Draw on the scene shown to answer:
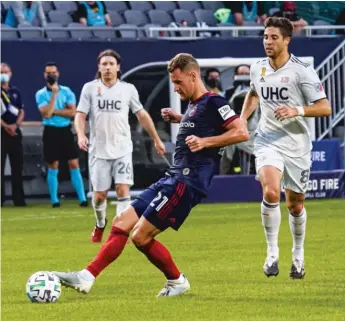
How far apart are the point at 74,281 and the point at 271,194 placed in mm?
2255

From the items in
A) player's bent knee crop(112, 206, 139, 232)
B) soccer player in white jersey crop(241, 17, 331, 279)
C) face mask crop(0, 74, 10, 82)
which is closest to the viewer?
player's bent knee crop(112, 206, 139, 232)

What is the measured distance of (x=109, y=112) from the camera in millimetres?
16188

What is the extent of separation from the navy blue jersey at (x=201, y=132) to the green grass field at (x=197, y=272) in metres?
0.98

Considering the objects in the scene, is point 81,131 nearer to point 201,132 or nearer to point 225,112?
point 201,132

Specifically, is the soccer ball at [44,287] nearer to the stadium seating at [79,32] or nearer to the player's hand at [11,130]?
the player's hand at [11,130]

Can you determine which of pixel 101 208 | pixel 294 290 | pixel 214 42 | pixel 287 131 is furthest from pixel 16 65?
pixel 294 290

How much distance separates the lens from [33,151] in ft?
81.0

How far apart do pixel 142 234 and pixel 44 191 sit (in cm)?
1453

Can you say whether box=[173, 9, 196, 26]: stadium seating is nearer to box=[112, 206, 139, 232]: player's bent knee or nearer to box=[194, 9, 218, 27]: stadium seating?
box=[194, 9, 218, 27]: stadium seating

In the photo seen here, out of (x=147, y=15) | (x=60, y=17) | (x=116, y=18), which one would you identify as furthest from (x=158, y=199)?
(x=147, y=15)

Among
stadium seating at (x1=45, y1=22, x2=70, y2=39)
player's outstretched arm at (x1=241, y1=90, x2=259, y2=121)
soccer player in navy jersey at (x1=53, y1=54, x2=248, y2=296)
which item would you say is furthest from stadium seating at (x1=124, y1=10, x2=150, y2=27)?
soccer player in navy jersey at (x1=53, y1=54, x2=248, y2=296)

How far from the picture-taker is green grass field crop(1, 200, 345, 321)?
383 inches

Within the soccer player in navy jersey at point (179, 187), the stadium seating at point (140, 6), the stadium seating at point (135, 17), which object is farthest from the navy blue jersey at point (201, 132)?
the stadium seating at point (140, 6)

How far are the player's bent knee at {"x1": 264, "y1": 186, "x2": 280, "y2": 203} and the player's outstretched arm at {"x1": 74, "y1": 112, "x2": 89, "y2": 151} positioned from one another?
354 cm
